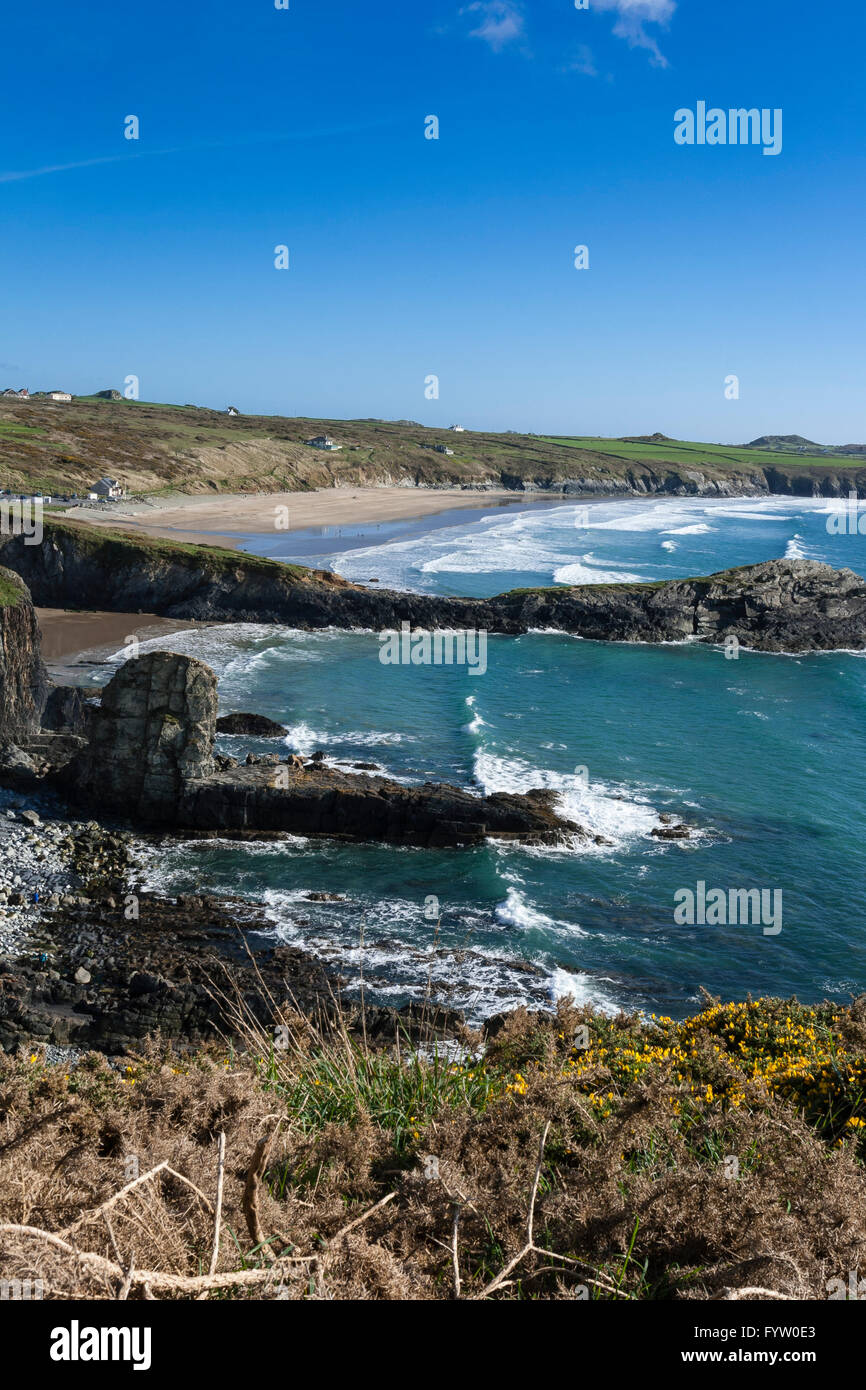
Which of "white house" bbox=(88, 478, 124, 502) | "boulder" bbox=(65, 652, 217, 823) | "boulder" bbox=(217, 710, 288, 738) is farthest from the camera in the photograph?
"white house" bbox=(88, 478, 124, 502)

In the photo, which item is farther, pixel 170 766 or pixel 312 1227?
pixel 170 766

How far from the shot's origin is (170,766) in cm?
2667

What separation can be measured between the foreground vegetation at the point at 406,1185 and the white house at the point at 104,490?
264 ft

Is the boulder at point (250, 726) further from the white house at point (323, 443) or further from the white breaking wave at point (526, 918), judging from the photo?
the white house at point (323, 443)

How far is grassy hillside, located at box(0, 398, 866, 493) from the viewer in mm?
89875

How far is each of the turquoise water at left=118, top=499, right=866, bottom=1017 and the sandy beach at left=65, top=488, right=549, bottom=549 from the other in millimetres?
25949

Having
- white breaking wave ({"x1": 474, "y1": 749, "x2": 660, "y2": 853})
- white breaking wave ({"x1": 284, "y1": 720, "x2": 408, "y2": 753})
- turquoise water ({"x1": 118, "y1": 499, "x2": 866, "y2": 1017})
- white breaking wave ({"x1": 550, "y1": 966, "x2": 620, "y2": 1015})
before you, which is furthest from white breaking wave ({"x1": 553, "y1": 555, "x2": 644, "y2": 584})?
white breaking wave ({"x1": 550, "y1": 966, "x2": 620, "y2": 1015})

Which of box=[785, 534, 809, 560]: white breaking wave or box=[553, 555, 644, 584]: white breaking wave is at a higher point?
box=[785, 534, 809, 560]: white breaking wave

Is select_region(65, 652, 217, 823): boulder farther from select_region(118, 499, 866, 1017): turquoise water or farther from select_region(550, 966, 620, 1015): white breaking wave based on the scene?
select_region(550, 966, 620, 1015): white breaking wave

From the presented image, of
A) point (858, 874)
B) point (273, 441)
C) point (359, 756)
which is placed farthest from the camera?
point (273, 441)

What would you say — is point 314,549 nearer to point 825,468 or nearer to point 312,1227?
point 312,1227

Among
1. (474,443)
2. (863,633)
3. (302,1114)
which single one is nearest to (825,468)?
(474,443)
